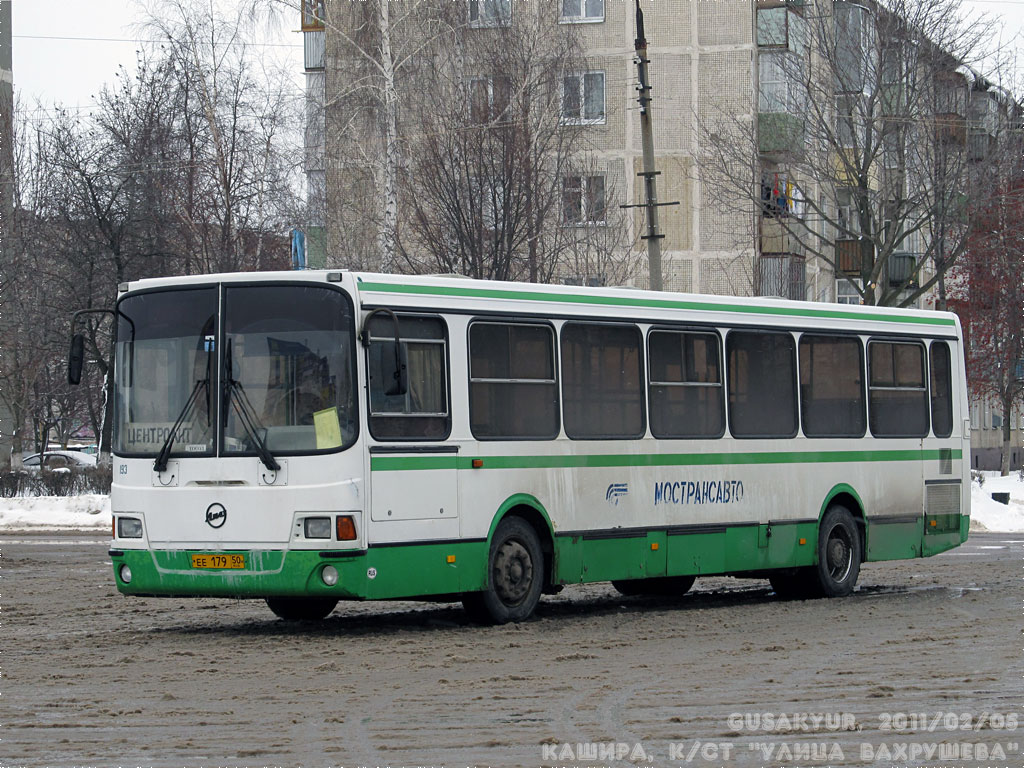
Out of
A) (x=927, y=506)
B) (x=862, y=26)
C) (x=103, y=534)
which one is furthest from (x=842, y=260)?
(x=927, y=506)

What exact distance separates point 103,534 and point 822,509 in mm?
16409

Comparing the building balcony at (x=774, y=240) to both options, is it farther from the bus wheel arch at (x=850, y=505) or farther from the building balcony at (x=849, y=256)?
the bus wheel arch at (x=850, y=505)

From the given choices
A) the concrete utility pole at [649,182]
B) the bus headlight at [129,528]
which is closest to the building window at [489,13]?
the concrete utility pole at [649,182]

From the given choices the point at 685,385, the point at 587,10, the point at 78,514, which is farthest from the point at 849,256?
the point at 685,385

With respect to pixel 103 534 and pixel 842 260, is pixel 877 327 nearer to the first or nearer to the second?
pixel 103 534

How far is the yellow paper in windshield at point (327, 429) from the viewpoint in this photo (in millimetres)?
13008

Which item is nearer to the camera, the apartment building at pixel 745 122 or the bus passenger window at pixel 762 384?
the bus passenger window at pixel 762 384

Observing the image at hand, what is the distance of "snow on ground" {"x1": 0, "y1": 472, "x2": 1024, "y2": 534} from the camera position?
32219 millimetres

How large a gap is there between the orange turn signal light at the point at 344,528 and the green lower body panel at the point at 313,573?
0.13 metres

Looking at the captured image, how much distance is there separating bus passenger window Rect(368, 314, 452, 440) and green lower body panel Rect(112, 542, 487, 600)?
0.92 meters

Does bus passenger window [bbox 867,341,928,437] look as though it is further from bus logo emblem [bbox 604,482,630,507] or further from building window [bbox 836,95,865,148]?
building window [bbox 836,95,865,148]

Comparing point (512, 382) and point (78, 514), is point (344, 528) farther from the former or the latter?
point (78, 514)

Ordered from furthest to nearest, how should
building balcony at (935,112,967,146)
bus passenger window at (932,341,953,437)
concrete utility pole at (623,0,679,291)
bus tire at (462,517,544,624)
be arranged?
building balcony at (935,112,967,146) < concrete utility pole at (623,0,679,291) < bus passenger window at (932,341,953,437) < bus tire at (462,517,544,624)

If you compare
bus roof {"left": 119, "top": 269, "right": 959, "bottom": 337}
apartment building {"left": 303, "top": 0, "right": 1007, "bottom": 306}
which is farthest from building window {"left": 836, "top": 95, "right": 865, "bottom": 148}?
bus roof {"left": 119, "top": 269, "right": 959, "bottom": 337}
